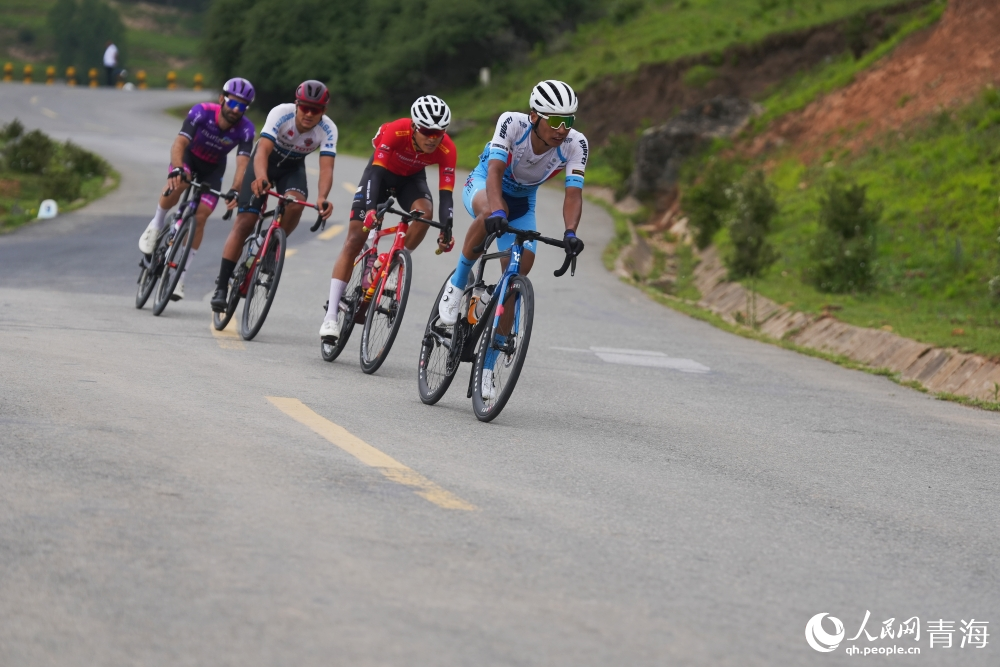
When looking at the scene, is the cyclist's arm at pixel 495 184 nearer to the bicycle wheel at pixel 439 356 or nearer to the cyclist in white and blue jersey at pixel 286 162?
the bicycle wheel at pixel 439 356

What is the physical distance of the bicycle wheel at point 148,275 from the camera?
1276cm

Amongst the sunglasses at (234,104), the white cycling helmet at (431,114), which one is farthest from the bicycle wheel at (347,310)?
the sunglasses at (234,104)

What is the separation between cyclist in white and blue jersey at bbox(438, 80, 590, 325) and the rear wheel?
4.22ft

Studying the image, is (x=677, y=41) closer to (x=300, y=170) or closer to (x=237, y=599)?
(x=300, y=170)

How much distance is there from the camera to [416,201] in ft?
33.2

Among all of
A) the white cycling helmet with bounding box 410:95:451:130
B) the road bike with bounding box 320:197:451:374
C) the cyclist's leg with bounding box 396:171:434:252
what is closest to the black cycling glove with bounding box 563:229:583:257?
the road bike with bounding box 320:197:451:374

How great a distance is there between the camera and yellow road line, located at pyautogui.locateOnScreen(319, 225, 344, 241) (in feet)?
75.5

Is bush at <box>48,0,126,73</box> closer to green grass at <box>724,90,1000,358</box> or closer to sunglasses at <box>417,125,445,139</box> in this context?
green grass at <box>724,90,1000,358</box>

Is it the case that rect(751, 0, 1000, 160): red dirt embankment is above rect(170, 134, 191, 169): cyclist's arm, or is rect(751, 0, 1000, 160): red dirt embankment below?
above

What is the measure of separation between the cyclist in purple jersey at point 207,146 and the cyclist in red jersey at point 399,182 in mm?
2112

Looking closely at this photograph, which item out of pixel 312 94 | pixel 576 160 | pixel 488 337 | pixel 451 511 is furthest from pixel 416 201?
pixel 451 511

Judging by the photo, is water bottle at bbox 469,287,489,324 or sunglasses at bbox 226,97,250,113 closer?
water bottle at bbox 469,287,489,324

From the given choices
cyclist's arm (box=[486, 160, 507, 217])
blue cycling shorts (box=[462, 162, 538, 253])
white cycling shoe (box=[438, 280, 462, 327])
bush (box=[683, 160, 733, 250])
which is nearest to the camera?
cyclist's arm (box=[486, 160, 507, 217])

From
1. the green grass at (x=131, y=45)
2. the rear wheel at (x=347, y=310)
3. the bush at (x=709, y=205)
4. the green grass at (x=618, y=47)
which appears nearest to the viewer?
the rear wheel at (x=347, y=310)
